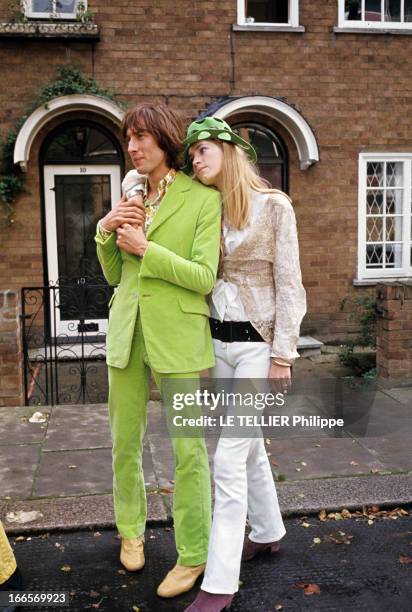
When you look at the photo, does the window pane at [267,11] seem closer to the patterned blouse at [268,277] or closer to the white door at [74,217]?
the white door at [74,217]

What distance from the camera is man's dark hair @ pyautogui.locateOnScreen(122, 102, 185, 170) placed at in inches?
113

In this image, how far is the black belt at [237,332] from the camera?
2879 mm

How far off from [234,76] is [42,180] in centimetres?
297

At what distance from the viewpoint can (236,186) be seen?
2846mm

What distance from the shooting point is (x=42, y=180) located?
913 centimetres

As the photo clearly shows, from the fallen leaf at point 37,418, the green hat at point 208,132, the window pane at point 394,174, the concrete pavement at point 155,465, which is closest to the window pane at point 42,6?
the window pane at point 394,174

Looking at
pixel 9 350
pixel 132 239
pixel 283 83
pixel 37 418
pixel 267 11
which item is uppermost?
pixel 267 11

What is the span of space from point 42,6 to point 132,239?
7334 mm

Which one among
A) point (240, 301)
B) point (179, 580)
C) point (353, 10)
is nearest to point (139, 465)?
point (179, 580)

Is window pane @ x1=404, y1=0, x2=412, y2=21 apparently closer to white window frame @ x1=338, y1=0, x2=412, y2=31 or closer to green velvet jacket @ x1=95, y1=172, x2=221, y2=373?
white window frame @ x1=338, y1=0, x2=412, y2=31

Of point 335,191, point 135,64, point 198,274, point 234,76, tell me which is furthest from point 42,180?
point 198,274

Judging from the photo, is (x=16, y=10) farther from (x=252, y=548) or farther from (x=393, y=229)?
(x=252, y=548)

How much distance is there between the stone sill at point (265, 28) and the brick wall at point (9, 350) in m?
5.30

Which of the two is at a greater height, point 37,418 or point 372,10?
point 372,10
